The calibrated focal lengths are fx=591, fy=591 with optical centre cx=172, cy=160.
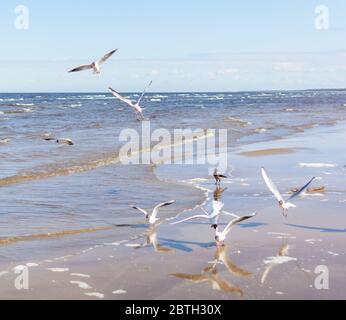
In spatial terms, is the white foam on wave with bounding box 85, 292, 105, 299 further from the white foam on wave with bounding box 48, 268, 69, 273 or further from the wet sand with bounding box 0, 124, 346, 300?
the white foam on wave with bounding box 48, 268, 69, 273

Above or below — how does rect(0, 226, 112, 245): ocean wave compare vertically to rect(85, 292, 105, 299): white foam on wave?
above

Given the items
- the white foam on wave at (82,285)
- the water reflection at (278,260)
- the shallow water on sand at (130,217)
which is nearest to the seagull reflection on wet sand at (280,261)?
the water reflection at (278,260)

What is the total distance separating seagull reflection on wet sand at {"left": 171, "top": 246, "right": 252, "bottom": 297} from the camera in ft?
18.7

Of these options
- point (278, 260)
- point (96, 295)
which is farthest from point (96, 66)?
point (96, 295)

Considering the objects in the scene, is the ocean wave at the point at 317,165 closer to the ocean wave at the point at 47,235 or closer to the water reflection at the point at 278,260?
the ocean wave at the point at 47,235

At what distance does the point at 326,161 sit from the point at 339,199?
5.50m

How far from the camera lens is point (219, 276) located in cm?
607

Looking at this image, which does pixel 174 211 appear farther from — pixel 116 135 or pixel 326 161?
pixel 116 135

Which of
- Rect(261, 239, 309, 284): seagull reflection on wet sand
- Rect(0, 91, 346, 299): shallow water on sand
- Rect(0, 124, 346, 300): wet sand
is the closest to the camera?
Rect(0, 124, 346, 300): wet sand

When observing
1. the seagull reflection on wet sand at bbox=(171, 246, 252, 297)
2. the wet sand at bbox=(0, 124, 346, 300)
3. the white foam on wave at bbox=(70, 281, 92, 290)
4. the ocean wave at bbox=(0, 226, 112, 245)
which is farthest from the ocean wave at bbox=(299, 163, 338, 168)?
the white foam on wave at bbox=(70, 281, 92, 290)

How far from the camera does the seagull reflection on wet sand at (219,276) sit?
5.69m

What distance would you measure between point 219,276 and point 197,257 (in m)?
0.76

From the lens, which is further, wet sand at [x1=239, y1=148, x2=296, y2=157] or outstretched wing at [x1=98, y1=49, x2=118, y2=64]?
wet sand at [x1=239, y1=148, x2=296, y2=157]

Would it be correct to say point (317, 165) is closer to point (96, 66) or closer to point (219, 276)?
point (96, 66)
